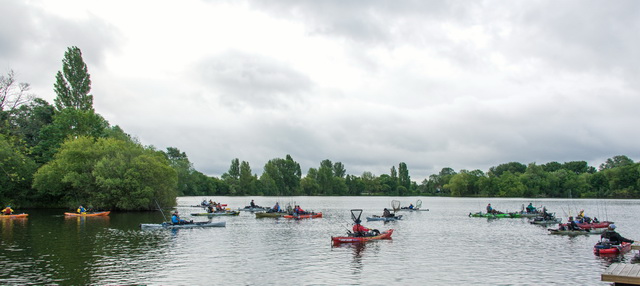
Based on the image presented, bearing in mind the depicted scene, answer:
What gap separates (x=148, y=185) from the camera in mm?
69688

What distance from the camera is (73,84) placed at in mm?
85250

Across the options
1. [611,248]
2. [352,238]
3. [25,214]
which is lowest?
[611,248]

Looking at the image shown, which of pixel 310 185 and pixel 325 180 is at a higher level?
pixel 325 180

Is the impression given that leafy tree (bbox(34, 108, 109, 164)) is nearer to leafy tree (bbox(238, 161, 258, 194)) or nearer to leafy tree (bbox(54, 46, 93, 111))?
leafy tree (bbox(54, 46, 93, 111))

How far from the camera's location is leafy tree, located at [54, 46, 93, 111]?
84.4 m

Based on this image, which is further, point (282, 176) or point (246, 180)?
point (282, 176)

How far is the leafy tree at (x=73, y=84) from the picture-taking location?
84438 millimetres

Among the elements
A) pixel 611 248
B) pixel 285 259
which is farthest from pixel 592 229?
pixel 285 259

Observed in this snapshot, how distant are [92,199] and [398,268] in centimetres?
5961

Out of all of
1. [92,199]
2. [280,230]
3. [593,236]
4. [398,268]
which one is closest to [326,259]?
[398,268]

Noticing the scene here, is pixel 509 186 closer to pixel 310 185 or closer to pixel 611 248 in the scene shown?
pixel 310 185

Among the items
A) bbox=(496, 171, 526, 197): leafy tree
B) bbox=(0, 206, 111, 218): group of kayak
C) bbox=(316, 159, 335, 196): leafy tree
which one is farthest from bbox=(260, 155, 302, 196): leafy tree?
bbox=(0, 206, 111, 218): group of kayak

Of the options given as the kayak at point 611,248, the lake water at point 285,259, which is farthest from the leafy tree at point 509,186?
the kayak at point 611,248

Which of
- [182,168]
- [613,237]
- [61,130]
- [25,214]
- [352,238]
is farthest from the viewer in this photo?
[182,168]
